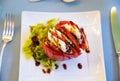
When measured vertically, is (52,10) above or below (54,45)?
above

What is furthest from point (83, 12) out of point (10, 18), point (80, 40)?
point (10, 18)

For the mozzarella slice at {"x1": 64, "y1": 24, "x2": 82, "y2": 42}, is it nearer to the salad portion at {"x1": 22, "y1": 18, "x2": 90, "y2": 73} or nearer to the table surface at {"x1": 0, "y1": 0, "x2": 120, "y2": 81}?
the salad portion at {"x1": 22, "y1": 18, "x2": 90, "y2": 73}

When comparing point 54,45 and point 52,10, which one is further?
point 52,10

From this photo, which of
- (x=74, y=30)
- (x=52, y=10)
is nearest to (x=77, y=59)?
(x=74, y=30)

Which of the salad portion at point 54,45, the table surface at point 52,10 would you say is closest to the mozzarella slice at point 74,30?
the salad portion at point 54,45

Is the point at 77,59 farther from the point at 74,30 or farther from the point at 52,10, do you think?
the point at 52,10

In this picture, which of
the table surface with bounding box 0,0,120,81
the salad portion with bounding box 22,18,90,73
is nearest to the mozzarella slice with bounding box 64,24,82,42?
the salad portion with bounding box 22,18,90,73
